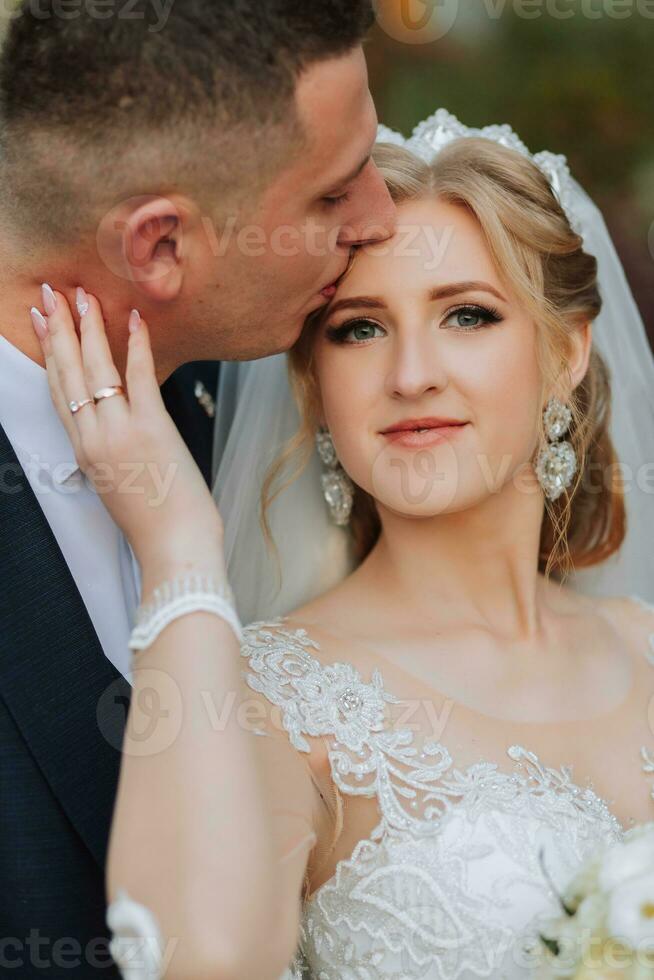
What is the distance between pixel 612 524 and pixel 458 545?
788 millimetres

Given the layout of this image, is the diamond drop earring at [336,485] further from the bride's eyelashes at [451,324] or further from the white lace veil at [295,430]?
the bride's eyelashes at [451,324]

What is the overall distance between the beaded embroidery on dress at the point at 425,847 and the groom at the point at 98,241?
0.46 m

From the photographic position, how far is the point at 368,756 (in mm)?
2770

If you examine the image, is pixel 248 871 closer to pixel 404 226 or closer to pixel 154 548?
pixel 154 548

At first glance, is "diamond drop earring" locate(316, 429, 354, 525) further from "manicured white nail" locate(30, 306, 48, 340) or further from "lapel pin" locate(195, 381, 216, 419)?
"manicured white nail" locate(30, 306, 48, 340)

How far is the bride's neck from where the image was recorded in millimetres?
3229

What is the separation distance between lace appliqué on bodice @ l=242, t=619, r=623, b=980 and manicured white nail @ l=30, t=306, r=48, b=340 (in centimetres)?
89

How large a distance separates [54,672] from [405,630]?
100cm

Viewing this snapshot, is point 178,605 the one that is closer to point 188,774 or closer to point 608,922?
point 188,774

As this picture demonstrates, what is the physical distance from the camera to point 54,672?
253 cm

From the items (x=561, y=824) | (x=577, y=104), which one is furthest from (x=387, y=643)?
(x=577, y=104)

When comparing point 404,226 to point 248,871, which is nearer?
point 248,871

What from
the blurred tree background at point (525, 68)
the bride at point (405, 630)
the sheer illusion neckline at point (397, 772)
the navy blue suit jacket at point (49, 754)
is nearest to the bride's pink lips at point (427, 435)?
the bride at point (405, 630)

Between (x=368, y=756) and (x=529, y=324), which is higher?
(x=529, y=324)
